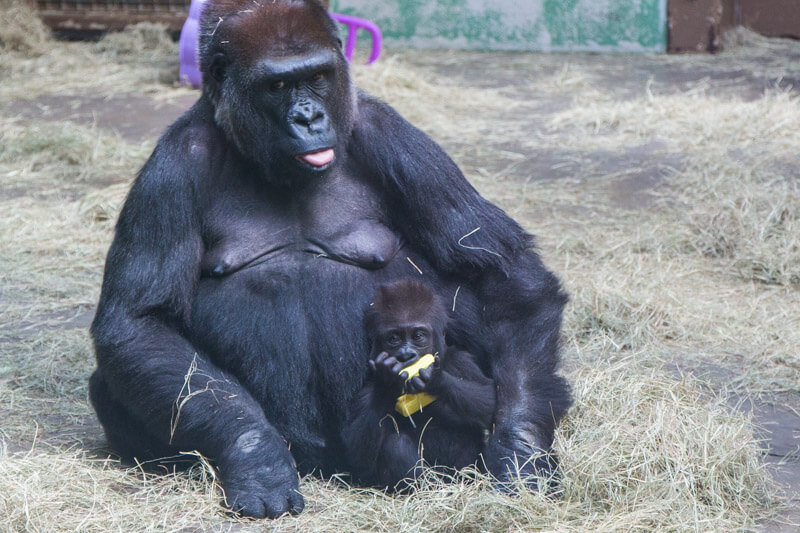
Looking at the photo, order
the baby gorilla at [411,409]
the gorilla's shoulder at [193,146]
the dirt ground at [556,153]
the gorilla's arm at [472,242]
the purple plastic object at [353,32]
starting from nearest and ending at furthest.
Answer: the baby gorilla at [411,409] < the gorilla's shoulder at [193,146] < the gorilla's arm at [472,242] < the dirt ground at [556,153] < the purple plastic object at [353,32]

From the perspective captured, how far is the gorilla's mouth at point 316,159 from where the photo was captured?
3.12 meters

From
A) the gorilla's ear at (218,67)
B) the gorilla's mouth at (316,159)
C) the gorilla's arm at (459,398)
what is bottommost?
the gorilla's arm at (459,398)

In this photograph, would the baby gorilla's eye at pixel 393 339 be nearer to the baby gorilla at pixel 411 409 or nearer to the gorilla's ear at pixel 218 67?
the baby gorilla at pixel 411 409

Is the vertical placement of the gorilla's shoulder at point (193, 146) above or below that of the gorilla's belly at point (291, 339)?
above

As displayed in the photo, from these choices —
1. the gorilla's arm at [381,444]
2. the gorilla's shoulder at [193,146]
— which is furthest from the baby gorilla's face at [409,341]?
the gorilla's shoulder at [193,146]

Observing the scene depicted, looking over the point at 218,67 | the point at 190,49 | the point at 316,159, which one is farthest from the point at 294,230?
the point at 190,49

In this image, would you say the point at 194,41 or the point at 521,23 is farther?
the point at 521,23

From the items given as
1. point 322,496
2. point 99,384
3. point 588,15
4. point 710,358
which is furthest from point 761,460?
point 588,15

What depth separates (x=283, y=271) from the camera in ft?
10.8

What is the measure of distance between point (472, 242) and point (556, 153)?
4.24m

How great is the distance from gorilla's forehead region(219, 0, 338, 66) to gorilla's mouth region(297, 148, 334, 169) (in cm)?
30

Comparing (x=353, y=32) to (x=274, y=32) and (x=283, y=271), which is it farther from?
(x=283, y=271)

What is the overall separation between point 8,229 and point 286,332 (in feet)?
11.3

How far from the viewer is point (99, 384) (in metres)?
3.37
